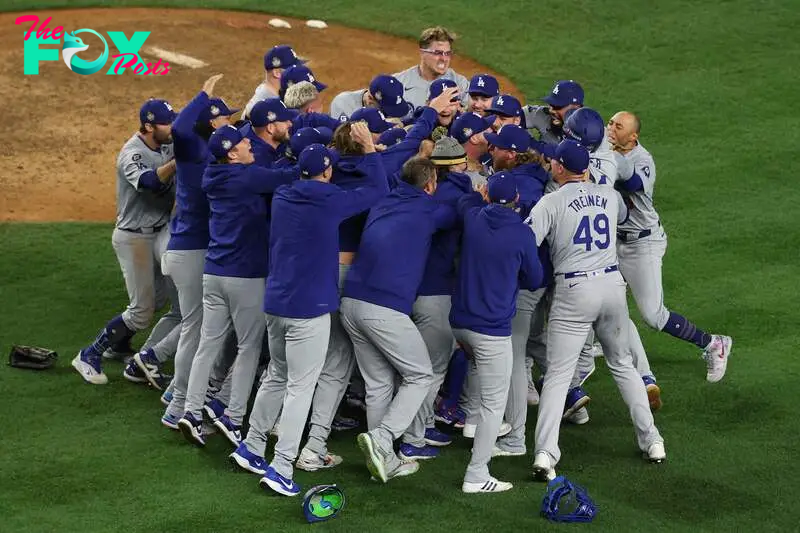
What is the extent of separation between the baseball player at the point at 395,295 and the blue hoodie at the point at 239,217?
1.89 feet

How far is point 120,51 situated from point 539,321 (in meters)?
9.08

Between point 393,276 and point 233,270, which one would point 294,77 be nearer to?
point 233,270

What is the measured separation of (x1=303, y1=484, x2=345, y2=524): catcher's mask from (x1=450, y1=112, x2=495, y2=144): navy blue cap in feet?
7.98

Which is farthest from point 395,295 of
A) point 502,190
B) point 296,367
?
point 502,190

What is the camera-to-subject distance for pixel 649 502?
7.15 meters

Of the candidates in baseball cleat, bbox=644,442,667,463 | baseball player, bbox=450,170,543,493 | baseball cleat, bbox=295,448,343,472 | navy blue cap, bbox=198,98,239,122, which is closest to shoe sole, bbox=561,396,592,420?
baseball cleat, bbox=644,442,667,463

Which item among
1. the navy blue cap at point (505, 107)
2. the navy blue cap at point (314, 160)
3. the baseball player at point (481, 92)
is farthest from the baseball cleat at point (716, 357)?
the navy blue cap at point (314, 160)

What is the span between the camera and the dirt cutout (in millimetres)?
12805

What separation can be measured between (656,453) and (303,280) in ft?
7.53

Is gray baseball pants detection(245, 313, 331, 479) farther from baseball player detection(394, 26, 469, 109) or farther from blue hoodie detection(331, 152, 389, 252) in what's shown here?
baseball player detection(394, 26, 469, 109)

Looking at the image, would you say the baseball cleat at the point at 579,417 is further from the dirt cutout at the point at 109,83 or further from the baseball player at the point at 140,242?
the dirt cutout at the point at 109,83

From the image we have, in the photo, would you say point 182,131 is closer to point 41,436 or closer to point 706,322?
point 41,436

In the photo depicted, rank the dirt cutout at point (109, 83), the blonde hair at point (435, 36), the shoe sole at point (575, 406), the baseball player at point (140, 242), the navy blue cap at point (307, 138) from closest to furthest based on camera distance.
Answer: the navy blue cap at point (307, 138) < the shoe sole at point (575, 406) < the baseball player at point (140, 242) < the blonde hair at point (435, 36) < the dirt cutout at point (109, 83)

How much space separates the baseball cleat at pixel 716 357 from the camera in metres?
8.93
